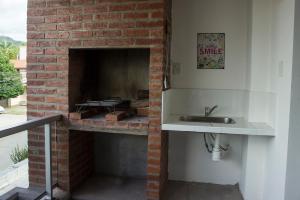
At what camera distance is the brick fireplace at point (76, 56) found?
2.40 meters

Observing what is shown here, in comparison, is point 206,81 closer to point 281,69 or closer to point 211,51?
point 211,51

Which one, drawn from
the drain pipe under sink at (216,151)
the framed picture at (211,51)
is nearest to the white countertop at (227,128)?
the drain pipe under sink at (216,151)

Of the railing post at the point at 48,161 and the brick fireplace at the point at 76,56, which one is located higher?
the brick fireplace at the point at 76,56

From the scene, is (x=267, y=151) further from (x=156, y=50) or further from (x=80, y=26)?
(x=80, y=26)

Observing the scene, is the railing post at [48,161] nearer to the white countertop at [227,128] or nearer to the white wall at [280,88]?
the white countertop at [227,128]

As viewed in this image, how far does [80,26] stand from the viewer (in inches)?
98.7

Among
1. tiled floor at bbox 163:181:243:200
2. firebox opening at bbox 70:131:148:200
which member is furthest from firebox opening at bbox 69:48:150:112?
tiled floor at bbox 163:181:243:200

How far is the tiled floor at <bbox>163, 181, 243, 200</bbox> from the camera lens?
2.73 meters

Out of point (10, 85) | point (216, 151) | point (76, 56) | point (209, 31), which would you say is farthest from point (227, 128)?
point (10, 85)

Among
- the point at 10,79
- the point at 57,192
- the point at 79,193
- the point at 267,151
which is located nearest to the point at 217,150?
the point at 267,151

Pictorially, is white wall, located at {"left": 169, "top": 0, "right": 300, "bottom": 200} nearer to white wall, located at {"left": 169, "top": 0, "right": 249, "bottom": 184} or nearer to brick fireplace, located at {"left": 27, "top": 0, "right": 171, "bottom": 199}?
white wall, located at {"left": 169, "top": 0, "right": 249, "bottom": 184}

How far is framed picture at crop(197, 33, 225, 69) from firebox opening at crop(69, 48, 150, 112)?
59cm

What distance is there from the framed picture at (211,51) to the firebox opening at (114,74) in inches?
23.4

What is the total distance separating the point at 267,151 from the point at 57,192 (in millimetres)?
2057
